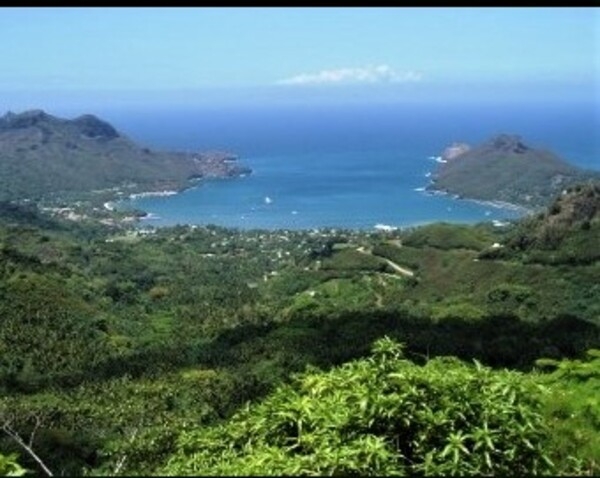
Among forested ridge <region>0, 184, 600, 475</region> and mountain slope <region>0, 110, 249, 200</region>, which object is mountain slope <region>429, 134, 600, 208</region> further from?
mountain slope <region>0, 110, 249, 200</region>

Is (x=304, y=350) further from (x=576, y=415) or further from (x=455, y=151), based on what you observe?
(x=455, y=151)

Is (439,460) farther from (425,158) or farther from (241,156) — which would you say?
(241,156)

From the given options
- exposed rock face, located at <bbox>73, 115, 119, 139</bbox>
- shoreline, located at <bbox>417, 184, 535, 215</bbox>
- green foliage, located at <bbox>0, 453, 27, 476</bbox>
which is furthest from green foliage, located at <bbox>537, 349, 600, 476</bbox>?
exposed rock face, located at <bbox>73, 115, 119, 139</bbox>

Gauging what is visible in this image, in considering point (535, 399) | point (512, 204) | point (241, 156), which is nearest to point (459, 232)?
point (512, 204)

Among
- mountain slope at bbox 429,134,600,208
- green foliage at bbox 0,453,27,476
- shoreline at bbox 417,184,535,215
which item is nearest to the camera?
green foliage at bbox 0,453,27,476

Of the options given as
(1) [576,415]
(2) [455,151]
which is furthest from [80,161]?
(1) [576,415]

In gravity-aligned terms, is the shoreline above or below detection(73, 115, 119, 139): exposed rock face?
below
